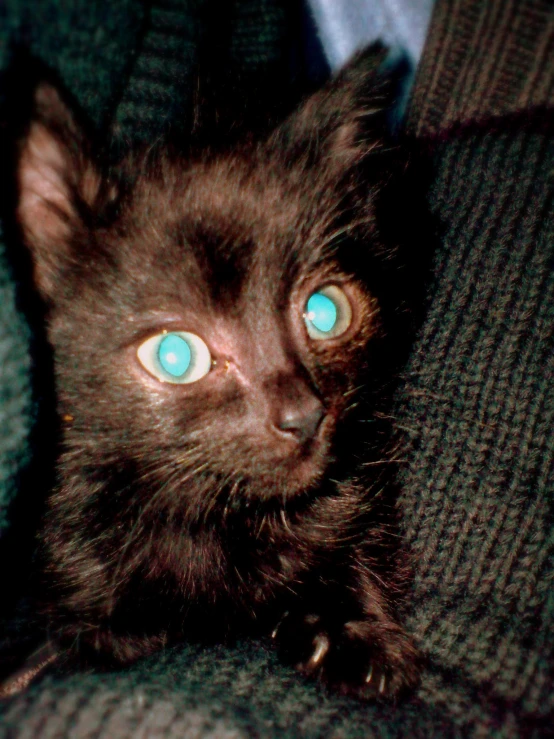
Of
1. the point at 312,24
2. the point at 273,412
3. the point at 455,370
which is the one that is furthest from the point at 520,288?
the point at 312,24

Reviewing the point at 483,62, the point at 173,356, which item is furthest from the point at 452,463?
the point at 483,62

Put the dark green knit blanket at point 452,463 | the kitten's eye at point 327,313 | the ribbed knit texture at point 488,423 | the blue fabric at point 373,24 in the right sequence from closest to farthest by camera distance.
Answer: the dark green knit blanket at point 452,463, the ribbed knit texture at point 488,423, the kitten's eye at point 327,313, the blue fabric at point 373,24

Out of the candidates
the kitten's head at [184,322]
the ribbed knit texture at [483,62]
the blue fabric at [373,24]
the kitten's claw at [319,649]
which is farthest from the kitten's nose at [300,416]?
the blue fabric at [373,24]

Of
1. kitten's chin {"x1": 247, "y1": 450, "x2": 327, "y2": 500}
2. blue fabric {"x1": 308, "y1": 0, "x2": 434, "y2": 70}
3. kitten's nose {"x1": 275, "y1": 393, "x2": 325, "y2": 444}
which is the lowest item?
kitten's chin {"x1": 247, "y1": 450, "x2": 327, "y2": 500}

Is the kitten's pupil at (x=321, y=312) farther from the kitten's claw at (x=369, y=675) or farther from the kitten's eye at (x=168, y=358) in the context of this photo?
the kitten's claw at (x=369, y=675)

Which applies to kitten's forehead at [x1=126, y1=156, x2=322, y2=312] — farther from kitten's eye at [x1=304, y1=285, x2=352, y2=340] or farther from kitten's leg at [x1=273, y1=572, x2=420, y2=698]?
kitten's leg at [x1=273, y1=572, x2=420, y2=698]

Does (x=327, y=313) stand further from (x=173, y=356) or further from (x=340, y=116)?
(x=340, y=116)

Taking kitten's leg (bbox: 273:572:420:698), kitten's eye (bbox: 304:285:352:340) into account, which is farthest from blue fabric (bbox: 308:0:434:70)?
kitten's leg (bbox: 273:572:420:698)
